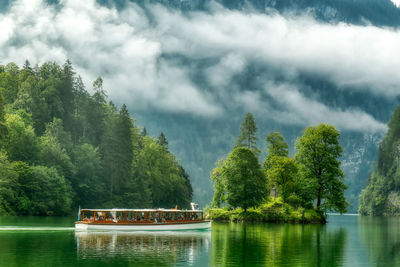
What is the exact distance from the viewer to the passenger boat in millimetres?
73688

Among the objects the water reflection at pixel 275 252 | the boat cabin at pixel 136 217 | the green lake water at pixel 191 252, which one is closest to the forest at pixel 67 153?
the boat cabin at pixel 136 217

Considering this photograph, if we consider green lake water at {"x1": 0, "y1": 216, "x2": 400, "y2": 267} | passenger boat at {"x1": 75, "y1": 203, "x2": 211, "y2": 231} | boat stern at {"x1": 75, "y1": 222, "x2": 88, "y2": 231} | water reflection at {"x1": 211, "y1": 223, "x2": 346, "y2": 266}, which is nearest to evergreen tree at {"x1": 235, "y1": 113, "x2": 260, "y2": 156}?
passenger boat at {"x1": 75, "y1": 203, "x2": 211, "y2": 231}

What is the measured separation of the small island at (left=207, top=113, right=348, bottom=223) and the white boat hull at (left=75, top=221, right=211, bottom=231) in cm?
2175

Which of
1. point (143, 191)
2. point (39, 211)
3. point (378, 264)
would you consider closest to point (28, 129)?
point (39, 211)

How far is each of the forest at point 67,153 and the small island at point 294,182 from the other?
136 feet

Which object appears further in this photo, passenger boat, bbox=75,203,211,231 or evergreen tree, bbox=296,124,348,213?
evergreen tree, bbox=296,124,348,213

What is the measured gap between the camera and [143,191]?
154625mm

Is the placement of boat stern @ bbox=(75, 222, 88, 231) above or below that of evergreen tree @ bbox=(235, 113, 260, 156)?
below

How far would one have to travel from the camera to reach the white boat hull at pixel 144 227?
7220 cm

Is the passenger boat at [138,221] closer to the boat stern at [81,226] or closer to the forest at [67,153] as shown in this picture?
the boat stern at [81,226]

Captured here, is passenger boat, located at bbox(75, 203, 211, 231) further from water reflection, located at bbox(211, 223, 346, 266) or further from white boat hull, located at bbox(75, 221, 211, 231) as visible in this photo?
water reflection, located at bbox(211, 223, 346, 266)

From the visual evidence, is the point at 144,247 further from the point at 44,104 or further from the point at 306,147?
the point at 44,104

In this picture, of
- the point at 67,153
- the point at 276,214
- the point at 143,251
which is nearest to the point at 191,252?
the point at 143,251

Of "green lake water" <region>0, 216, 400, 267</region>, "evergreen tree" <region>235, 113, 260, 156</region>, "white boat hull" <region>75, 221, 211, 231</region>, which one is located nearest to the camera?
"green lake water" <region>0, 216, 400, 267</region>
